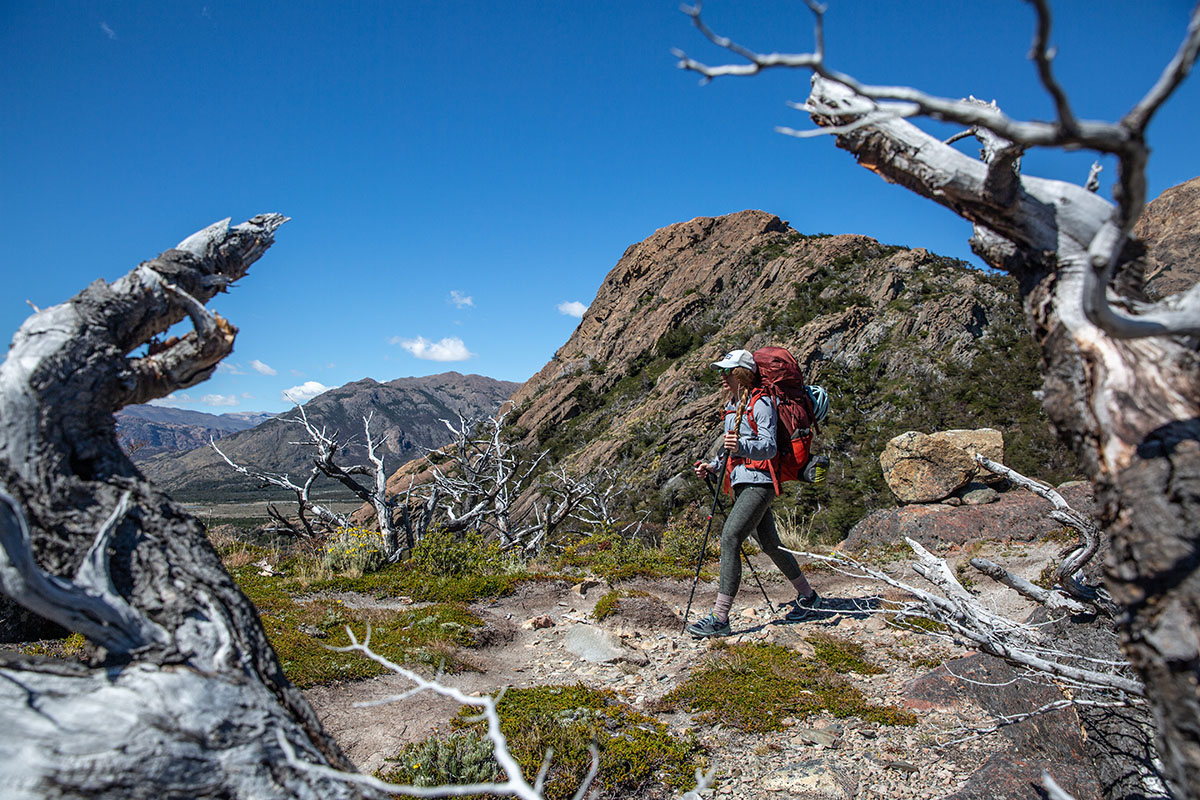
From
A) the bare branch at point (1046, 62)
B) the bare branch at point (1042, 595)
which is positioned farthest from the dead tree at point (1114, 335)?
the bare branch at point (1042, 595)

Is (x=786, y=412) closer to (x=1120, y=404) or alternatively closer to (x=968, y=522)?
(x=1120, y=404)

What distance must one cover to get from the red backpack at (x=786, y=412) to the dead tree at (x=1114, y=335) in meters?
3.22

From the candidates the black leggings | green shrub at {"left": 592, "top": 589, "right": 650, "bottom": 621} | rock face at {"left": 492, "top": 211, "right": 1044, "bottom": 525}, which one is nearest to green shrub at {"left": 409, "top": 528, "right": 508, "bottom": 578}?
green shrub at {"left": 592, "top": 589, "right": 650, "bottom": 621}

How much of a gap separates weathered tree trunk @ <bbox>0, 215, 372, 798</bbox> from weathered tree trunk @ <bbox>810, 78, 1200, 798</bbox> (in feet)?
6.23

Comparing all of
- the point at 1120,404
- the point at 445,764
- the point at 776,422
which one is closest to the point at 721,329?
the point at 776,422

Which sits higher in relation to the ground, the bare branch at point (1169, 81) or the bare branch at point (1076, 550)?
the bare branch at point (1169, 81)

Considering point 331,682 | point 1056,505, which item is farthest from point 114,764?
point 1056,505

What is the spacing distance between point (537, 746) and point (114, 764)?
7.88 feet

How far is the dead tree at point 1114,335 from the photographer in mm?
1158

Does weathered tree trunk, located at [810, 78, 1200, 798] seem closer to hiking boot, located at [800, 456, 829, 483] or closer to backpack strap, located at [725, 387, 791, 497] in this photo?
backpack strap, located at [725, 387, 791, 497]

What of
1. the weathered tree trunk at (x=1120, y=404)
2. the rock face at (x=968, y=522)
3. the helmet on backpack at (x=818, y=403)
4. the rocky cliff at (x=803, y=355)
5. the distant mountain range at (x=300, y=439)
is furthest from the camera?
the distant mountain range at (x=300, y=439)

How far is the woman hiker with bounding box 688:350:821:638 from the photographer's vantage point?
16.2 feet

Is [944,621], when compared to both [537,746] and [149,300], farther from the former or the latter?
[149,300]

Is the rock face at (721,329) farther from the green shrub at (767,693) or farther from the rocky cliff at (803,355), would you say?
the green shrub at (767,693)
